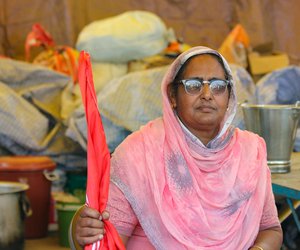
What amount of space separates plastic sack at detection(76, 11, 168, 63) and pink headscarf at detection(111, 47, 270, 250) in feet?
9.25

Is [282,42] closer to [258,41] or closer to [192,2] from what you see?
[258,41]

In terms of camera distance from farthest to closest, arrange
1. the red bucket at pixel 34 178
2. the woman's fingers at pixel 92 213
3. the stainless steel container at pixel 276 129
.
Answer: the red bucket at pixel 34 178, the stainless steel container at pixel 276 129, the woman's fingers at pixel 92 213

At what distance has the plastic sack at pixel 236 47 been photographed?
571cm

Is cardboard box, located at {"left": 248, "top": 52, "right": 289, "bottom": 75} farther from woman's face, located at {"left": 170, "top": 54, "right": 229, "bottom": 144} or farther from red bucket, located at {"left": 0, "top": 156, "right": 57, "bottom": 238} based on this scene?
woman's face, located at {"left": 170, "top": 54, "right": 229, "bottom": 144}

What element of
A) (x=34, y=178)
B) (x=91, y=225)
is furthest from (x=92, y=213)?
(x=34, y=178)

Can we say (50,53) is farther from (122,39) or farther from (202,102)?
(202,102)

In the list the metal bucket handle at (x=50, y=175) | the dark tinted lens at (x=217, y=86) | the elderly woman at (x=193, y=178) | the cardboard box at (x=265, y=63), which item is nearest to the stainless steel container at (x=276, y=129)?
the elderly woman at (x=193, y=178)

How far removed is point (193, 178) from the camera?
9.05ft

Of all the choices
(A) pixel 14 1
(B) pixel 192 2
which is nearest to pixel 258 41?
(B) pixel 192 2

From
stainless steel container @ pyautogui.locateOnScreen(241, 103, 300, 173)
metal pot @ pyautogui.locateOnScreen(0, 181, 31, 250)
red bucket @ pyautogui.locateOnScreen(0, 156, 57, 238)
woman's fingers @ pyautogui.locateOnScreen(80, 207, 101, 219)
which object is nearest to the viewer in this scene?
woman's fingers @ pyautogui.locateOnScreen(80, 207, 101, 219)

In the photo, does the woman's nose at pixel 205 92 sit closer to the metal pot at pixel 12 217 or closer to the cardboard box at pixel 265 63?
the metal pot at pixel 12 217

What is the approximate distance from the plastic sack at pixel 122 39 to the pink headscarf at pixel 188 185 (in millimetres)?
2820

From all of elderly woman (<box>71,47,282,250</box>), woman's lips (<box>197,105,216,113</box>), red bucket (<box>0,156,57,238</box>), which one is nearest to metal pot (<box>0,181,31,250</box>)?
red bucket (<box>0,156,57,238</box>)

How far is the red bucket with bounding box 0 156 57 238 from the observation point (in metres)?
5.04
